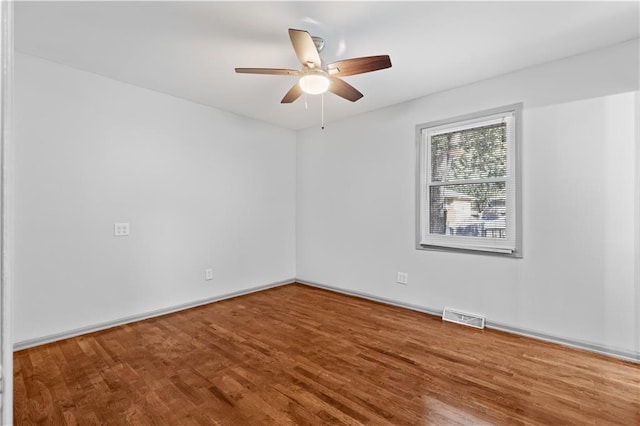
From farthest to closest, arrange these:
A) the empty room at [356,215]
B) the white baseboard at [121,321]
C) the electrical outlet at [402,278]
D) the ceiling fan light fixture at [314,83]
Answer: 1. the electrical outlet at [402,278]
2. the white baseboard at [121,321]
3. the ceiling fan light fixture at [314,83]
4. the empty room at [356,215]

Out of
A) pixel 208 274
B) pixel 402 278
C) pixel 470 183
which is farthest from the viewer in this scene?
pixel 208 274

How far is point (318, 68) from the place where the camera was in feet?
7.23

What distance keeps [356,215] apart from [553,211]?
214 cm

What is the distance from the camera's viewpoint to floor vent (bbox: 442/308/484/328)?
2.98 metres

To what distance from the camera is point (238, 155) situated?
161 inches

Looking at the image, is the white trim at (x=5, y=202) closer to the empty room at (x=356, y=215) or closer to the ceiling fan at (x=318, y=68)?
the empty room at (x=356, y=215)

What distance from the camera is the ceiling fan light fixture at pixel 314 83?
2.25 meters

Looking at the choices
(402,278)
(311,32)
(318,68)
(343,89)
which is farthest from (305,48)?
(402,278)

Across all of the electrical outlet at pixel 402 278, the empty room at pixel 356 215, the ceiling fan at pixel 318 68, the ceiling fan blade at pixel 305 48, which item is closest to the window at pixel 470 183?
the empty room at pixel 356 215

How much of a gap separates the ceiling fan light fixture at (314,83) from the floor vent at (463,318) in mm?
2575

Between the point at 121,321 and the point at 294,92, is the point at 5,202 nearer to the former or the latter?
the point at 294,92

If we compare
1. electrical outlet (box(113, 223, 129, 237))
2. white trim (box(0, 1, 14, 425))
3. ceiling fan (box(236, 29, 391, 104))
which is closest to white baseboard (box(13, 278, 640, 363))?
electrical outlet (box(113, 223, 129, 237))

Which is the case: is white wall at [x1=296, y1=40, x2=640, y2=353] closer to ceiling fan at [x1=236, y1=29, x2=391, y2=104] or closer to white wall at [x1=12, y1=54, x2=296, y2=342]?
ceiling fan at [x1=236, y1=29, x2=391, y2=104]

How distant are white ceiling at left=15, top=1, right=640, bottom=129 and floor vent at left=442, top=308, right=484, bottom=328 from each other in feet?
7.84
